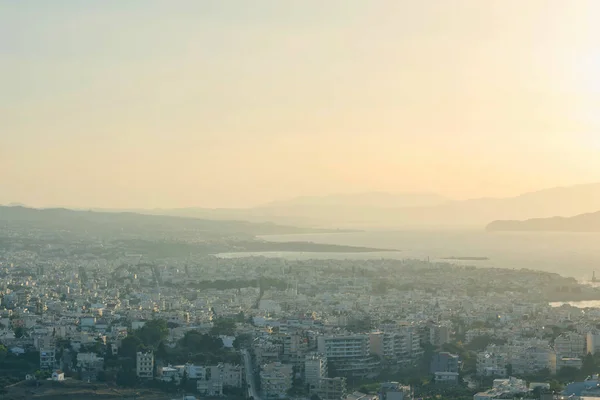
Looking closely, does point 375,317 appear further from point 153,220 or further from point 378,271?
point 153,220

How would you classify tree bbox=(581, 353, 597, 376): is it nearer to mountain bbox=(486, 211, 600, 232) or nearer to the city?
the city

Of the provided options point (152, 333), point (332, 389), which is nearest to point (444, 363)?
point (332, 389)

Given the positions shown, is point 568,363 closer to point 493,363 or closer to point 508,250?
point 493,363

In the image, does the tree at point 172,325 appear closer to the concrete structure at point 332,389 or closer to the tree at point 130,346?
the tree at point 130,346

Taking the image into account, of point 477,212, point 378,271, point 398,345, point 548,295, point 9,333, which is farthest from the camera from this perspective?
point 477,212

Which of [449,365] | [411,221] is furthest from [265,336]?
[411,221]

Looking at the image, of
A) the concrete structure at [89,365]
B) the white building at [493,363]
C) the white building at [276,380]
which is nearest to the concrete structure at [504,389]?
the white building at [493,363]

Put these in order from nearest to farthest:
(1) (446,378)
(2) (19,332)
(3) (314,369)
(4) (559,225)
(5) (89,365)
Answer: (1) (446,378), (3) (314,369), (5) (89,365), (2) (19,332), (4) (559,225)
